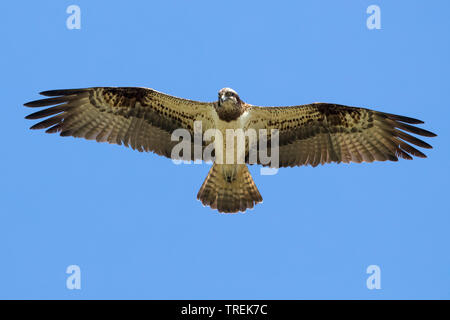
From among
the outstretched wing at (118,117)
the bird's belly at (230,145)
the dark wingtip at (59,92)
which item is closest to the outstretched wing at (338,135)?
the bird's belly at (230,145)

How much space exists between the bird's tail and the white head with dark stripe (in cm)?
98

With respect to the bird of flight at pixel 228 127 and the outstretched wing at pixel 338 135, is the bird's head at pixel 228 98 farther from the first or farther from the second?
the outstretched wing at pixel 338 135

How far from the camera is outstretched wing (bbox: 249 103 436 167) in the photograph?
11.5 m

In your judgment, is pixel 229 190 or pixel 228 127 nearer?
pixel 228 127

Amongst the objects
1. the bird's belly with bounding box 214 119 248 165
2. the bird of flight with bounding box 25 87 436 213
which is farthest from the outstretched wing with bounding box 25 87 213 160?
the bird's belly with bounding box 214 119 248 165

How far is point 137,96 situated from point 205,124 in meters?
1.23

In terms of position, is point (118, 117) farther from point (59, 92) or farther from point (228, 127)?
point (228, 127)

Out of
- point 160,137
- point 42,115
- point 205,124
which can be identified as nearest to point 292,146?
point 205,124

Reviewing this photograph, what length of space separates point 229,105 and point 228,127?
1.52 feet

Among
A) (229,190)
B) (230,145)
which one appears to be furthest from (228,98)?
(229,190)

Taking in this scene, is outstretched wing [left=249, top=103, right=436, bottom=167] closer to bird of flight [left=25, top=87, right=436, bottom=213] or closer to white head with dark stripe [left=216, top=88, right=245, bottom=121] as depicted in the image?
bird of flight [left=25, top=87, right=436, bottom=213]

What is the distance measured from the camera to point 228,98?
1106cm

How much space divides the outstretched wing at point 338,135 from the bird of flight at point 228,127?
2 centimetres

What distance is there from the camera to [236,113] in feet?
36.8
